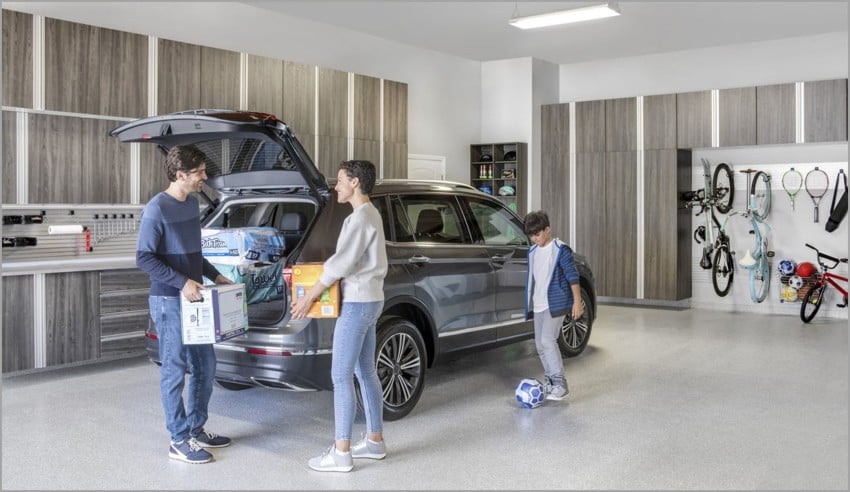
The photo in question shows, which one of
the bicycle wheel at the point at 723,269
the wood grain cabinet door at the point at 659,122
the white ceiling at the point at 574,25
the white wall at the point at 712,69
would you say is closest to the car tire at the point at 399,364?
the white ceiling at the point at 574,25

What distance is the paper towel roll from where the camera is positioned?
6234mm

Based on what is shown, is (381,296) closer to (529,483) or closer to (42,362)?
(529,483)

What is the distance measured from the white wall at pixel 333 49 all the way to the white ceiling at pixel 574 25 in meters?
0.19

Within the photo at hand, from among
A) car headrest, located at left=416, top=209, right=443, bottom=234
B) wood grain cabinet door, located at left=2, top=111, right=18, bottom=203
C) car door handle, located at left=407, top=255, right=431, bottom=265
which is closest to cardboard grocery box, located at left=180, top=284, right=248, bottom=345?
car door handle, located at left=407, top=255, right=431, bottom=265

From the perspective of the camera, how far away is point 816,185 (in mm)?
9180

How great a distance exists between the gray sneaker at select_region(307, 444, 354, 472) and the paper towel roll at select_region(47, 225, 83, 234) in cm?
367

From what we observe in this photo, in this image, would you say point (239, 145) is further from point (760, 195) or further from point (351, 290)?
point (760, 195)

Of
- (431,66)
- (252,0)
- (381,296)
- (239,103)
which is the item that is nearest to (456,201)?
(381,296)

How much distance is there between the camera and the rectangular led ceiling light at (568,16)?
7.50 metres

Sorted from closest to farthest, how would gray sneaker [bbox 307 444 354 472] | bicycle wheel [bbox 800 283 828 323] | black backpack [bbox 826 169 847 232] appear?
gray sneaker [bbox 307 444 354 472] → bicycle wheel [bbox 800 283 828 323] → black backpack [bbox 826 169 847 232]

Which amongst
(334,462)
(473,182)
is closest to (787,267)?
(473,182)

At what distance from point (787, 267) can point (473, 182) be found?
14.3ft

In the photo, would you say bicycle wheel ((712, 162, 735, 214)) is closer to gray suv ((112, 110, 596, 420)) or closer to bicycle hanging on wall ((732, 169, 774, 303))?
bicycle hanging on wall ((732, 169, 774, 303))

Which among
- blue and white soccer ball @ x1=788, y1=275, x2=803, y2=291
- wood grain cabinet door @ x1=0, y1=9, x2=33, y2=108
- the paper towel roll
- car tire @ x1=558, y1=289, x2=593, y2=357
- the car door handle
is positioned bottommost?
car tire @ x1=558, y1=289, x2=593, y2=357
